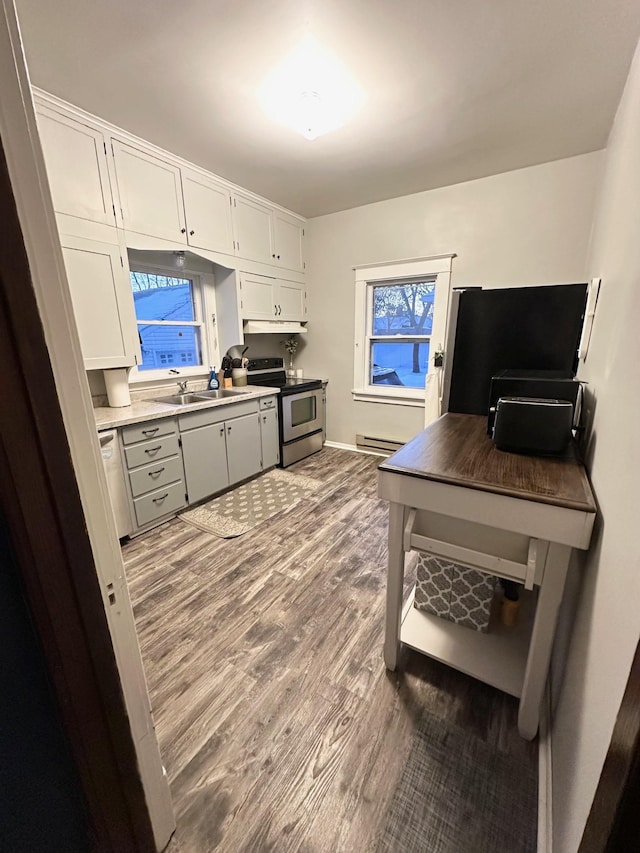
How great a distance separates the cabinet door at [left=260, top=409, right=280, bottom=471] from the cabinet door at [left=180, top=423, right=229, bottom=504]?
1.64 ft

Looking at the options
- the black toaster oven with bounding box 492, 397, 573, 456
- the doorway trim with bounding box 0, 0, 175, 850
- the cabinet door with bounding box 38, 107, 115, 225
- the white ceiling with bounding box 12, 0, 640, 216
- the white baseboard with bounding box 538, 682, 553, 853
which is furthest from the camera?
the cabinet door with bounding box 38, 107, 115, 225

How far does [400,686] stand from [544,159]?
381cm

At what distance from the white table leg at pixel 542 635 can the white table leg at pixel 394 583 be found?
17.7 inches

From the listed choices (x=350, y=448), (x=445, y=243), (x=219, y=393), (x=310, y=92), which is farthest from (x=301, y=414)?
(x=310, y=92)

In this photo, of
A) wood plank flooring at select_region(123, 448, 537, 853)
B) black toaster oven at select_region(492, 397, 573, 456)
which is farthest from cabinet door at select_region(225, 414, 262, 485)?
black toaster oven at select_region(492, 397, 573, 456)

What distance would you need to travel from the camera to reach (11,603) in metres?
0.55

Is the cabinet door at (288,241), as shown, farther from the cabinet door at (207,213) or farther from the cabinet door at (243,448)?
the cabinet door at (243,448)

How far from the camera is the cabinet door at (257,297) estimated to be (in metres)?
3.41

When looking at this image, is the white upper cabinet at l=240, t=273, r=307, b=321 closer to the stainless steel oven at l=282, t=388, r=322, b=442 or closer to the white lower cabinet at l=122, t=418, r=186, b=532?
the stainless steel oven at l=282, t=388, r=322, b=442

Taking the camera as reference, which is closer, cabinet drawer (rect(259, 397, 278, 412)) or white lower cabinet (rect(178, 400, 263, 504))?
white lower cabinet (rect(178, 400, 263, 504))

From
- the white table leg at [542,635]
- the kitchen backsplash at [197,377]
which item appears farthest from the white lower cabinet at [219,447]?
the white table leg at [542,635]

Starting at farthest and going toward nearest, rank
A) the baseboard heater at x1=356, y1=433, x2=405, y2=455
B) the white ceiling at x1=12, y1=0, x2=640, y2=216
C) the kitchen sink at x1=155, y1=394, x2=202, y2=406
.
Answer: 1. the baseboard heater at x1=356, y1=433, x2=405, y2=455
2. the kitchen sink at x1=155, y1=394, x2=202, y2=406
3. the white ceiling at x1=12, y1=0, x2=640, y2=216

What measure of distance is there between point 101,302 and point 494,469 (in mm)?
2611

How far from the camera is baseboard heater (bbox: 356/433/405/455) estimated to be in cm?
403
